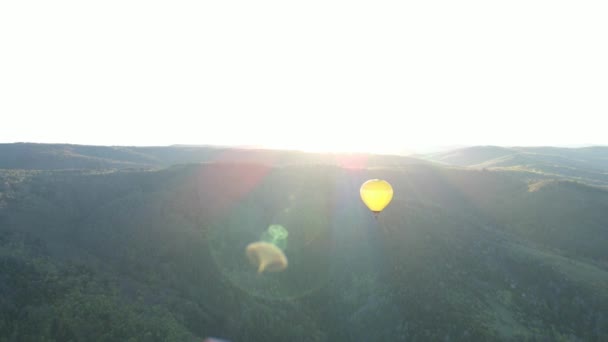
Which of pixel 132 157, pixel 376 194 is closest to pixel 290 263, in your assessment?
pixel 376 194

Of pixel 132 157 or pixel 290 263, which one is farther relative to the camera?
pixel 132 157

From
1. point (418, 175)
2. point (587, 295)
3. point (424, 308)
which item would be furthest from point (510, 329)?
point (418, 175)

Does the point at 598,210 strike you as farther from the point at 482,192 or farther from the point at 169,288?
the point at 169,288

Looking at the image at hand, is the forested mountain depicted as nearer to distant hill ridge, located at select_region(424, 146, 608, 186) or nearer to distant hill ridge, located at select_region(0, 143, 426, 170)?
distant hill ridge, located at select_region(0, 143, 426, 170)

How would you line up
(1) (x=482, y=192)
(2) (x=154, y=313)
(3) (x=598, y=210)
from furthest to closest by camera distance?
1. (1) (x=482, y=192)
2. (3) (x=598, y=210)
3. (2) (x=154, y=313)

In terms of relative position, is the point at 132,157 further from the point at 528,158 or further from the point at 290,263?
the point at 528,158

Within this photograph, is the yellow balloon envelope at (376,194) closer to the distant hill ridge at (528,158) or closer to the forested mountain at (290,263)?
the forested mountain at (290,263)

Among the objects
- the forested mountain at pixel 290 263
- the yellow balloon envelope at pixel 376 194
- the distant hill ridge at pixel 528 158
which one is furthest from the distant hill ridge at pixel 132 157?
the yellow balloon envelope at pixel 376 194

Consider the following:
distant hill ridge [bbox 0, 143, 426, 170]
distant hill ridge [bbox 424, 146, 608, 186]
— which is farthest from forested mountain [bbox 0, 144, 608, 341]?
distant hill ridge [bbox 424, 146, 608, 186]
